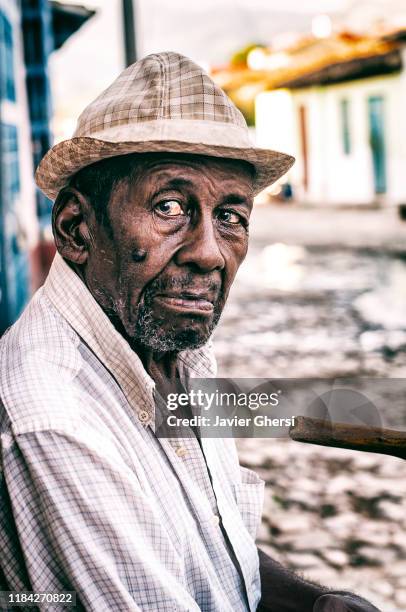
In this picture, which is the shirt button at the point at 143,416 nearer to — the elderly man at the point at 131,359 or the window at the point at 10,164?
the elderly man at the point at 131,359

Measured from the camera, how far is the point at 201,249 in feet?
5.35

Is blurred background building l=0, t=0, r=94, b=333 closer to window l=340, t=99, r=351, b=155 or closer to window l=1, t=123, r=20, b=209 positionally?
window l=1, t=123, r=20, b=209

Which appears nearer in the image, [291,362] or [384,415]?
[384,415]

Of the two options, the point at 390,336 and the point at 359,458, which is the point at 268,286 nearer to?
the point at 390,336

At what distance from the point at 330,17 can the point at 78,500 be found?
106 feet

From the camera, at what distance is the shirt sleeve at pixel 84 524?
1.30m

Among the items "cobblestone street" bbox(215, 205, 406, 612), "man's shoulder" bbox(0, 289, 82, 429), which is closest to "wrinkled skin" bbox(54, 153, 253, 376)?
"man's shoulder" bbox(0, 289, 82, 429)

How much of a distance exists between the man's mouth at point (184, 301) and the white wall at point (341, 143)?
2145 centimetres

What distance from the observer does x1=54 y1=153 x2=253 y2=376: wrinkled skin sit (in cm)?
164

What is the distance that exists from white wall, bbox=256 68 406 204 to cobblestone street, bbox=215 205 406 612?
7.50 m

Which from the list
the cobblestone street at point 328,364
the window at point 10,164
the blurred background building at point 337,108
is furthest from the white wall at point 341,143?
the window at point 10,164

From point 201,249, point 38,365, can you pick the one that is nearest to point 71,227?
point 201,249

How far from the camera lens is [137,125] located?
1.57 meters

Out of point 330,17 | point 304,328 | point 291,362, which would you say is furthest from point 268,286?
point 330,17
